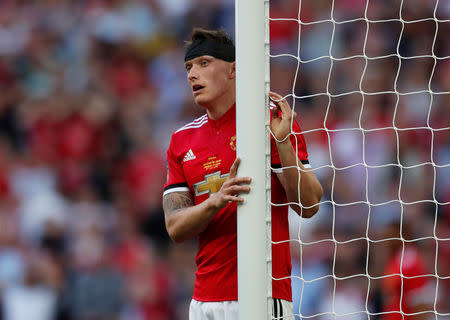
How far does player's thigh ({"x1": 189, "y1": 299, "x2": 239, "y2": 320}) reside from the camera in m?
3.27

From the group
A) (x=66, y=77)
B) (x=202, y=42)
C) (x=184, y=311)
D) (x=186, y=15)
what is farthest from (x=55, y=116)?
(x=202, y=42)

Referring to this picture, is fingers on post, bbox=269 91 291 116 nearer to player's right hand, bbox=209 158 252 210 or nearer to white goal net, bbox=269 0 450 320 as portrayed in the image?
player's right hand, bbox=209 158 252 210

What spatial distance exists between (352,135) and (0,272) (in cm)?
304

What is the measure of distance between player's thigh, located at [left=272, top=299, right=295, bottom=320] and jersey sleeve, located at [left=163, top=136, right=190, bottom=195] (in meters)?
0.65

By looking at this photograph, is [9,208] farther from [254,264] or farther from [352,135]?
[254,264]

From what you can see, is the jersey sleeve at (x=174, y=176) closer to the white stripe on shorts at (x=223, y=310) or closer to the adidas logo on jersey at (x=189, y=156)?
the adidas logo on jersey at (x=189, y=156)

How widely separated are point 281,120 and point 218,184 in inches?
18.6

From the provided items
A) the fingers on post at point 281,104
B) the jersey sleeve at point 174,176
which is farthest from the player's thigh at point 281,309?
the fingers on post at point 281,104

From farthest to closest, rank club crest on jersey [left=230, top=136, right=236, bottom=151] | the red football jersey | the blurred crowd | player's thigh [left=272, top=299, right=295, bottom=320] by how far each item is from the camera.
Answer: the blurred crowd < club crest on jersey [left=230, top=136, right=236, bottom=151] < the red football jersey < player's thigh [left=272, top=299, right=295, bottom=320]

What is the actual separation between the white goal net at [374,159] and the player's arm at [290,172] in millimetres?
1073

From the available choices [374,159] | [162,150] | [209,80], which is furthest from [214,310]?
[162,150]

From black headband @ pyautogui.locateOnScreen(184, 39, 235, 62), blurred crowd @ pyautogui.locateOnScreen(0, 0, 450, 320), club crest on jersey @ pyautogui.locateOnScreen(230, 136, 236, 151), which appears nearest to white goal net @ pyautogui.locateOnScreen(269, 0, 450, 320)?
blurred crowd @ pyautogui.locateOnScreen(0, 0, 450, 320)

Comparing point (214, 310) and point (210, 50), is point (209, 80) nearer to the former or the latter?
point (210, 50)

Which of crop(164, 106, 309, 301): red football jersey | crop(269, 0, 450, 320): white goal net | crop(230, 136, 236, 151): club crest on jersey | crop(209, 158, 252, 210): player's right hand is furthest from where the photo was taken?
crop(269, 0, 450, 320): white goal net
